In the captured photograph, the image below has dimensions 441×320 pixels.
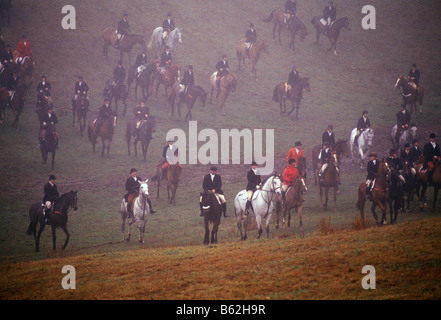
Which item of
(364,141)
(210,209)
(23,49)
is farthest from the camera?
(23,49)

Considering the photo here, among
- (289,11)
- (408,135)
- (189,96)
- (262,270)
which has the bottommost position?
(262,270)

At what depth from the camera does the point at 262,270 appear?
1390cm

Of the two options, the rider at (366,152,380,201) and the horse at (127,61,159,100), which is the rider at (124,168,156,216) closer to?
the rider at (366,152,380,201)

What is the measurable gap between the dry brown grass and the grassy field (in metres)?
0.35

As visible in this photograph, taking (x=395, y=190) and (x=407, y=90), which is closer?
(x=395, y=190)

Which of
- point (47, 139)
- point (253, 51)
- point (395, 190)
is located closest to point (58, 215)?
point (47, 139)

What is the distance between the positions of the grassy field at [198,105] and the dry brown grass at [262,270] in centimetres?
35

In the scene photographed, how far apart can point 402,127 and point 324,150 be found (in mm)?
6934

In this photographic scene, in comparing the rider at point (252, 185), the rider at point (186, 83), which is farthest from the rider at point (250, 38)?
the rider at point (252, 185)

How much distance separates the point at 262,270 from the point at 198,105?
2558 centimetres

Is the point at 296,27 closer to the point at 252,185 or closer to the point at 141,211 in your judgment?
the point at 252,185

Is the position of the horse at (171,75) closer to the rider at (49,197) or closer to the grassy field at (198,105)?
the grassy field at (198,105)
